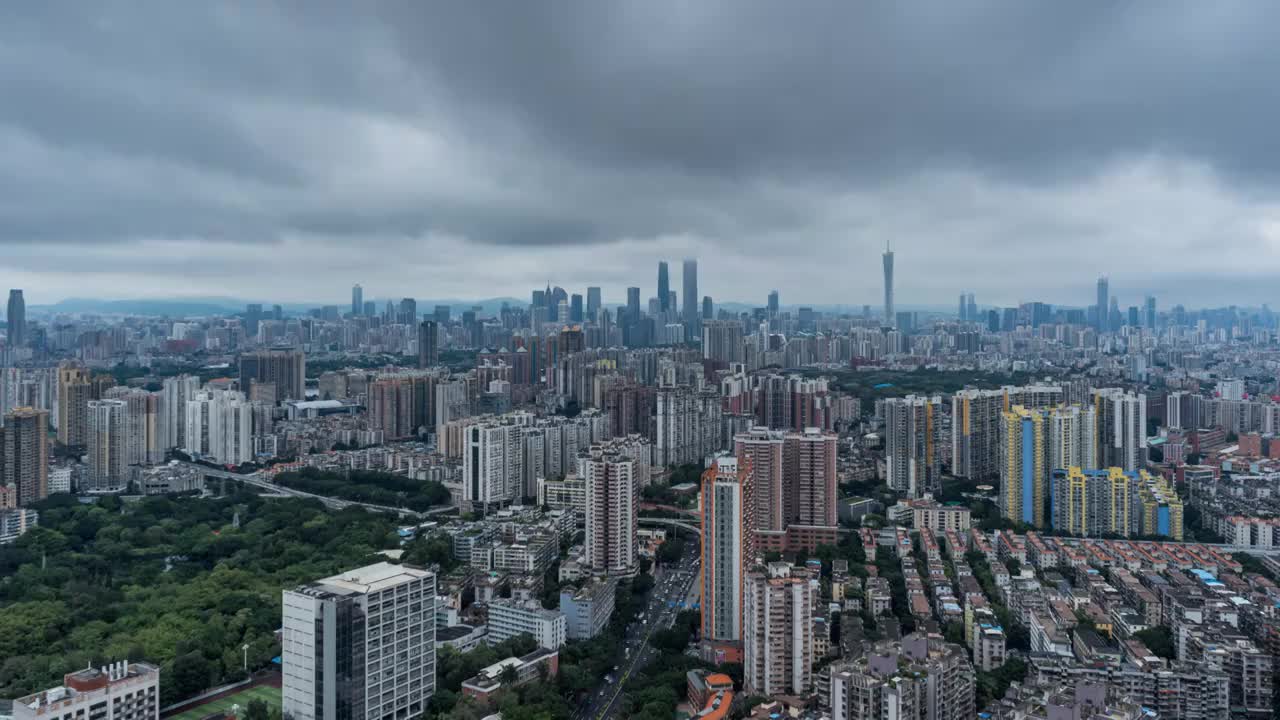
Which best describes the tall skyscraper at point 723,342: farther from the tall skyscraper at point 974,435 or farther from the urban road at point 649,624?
the urban road at point 649,624

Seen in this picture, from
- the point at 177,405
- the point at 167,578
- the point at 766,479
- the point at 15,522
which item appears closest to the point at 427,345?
the point at 177,405

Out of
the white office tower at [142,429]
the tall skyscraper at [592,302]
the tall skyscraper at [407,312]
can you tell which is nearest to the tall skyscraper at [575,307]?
the tall skyscraper at [592,302]

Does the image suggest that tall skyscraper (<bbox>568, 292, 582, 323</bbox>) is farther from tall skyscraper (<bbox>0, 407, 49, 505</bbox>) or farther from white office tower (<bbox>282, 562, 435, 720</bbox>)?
white office tower (<bbox>282, 562, 435, 720</bbox>)

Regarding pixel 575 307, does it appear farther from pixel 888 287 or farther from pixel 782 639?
pixel 782 639

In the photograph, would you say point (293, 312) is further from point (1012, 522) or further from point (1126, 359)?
point (1012, 522)

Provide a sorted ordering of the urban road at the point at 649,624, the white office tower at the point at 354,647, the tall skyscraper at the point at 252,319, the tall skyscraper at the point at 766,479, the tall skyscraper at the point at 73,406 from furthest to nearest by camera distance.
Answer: the tall skyscraper at the point at 252,319 < the tall skyscraper at the point at 73,406 < the tall skyscraper at the point at 766,479 < the urban road at the point at 649,624 < the white office tower at the point at 354,647

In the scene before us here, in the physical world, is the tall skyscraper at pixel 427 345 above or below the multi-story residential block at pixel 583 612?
above
